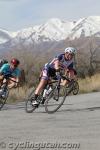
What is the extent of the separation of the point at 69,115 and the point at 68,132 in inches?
130

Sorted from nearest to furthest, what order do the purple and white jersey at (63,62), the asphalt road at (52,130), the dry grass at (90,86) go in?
the asphalt road at (52,130) < the purple and white jersey at (63,62) < the dry grass at (90,86)

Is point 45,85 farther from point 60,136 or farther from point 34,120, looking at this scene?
point 60,136

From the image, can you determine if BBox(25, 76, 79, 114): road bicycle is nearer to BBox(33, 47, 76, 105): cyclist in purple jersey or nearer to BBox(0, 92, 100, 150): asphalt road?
BBox(33, 47, 76, 105): cyclist in purple jersey

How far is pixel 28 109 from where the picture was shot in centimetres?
1523

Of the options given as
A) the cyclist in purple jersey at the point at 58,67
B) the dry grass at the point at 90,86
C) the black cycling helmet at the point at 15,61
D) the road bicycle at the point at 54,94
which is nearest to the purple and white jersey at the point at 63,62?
the cyclist in purple jersey at the point at 58,67

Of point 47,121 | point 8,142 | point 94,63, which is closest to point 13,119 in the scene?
point 47,121

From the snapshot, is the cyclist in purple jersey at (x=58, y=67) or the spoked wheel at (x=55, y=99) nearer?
the cyclist in purple jersey at (x=58, y=67)

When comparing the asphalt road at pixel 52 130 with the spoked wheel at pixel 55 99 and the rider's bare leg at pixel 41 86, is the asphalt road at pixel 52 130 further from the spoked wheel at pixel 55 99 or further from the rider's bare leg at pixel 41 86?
the rider's bare leg at pixel 41 86

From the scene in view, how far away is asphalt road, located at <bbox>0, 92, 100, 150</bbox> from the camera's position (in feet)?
29.8

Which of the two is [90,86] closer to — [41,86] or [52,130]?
[41,86]

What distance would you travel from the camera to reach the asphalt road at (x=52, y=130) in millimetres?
9070

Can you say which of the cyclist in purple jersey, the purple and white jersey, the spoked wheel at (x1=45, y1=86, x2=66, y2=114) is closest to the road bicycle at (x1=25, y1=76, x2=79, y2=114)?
the spoked wheel at (x1=45, y1=86, x2=66, y2=114)

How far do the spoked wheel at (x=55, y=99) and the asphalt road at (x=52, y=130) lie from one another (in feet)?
0.62

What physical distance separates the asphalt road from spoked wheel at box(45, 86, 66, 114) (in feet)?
0.62
